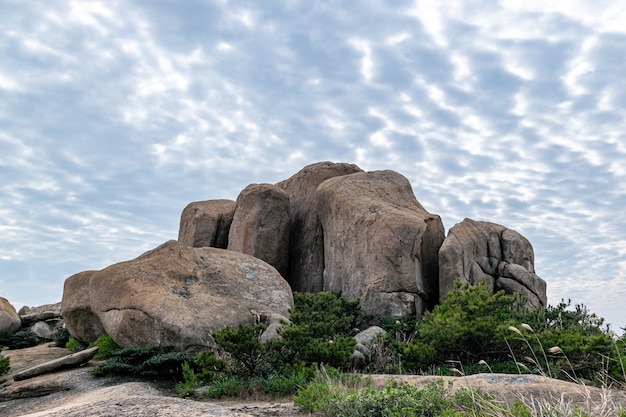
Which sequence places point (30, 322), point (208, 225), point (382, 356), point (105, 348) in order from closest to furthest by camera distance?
point (382, 356)
point (105, 348)
point (30, 322)
point (208, 225)

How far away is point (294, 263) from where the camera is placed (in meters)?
24.8

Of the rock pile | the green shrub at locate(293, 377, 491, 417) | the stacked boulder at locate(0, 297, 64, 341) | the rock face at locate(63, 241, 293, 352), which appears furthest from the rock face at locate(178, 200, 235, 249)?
the green shrub at locate(293, 377, 491, 417)

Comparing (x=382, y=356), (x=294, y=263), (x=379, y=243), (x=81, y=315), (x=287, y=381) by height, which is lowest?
(x=287, y=381)

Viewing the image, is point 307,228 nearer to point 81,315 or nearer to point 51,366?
point 81,315

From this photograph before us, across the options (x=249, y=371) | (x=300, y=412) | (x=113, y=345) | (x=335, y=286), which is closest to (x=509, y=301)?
(x=249, y=371)

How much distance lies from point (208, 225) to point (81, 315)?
9564 mm

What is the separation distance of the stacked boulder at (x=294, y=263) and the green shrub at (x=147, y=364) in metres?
0.83

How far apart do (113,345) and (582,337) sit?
11459 millimetres

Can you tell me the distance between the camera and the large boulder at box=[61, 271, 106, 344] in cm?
1808

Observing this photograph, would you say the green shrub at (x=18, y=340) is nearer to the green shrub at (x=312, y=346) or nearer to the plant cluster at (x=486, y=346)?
the green shrub at (x=312, y=346)

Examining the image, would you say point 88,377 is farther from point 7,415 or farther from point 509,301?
point 509,301

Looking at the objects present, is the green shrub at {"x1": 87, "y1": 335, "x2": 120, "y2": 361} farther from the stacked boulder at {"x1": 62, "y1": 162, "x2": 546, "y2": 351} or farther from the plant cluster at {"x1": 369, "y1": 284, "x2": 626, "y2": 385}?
the plant cluster at {"x1": 369, "y1": 284, "x2": 626, "y2": 385}

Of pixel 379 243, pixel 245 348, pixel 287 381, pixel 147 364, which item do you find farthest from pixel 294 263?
pixel 287 381

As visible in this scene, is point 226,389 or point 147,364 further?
point 147,364
